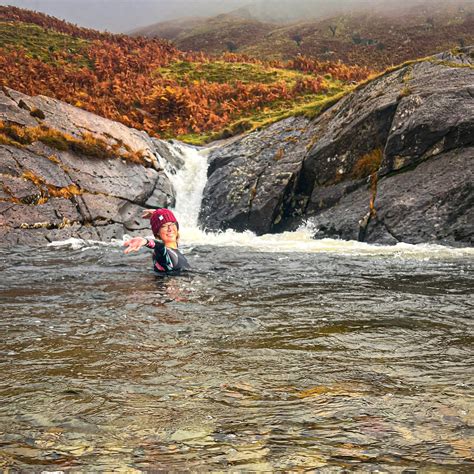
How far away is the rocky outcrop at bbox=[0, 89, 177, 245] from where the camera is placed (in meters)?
16.2

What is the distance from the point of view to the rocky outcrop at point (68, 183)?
1617 cm

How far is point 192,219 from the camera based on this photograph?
839 inches

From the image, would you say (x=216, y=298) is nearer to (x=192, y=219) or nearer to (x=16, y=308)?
(x=16, y=308)

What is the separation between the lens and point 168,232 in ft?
34.8

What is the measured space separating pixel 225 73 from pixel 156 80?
A: 7.12 meters

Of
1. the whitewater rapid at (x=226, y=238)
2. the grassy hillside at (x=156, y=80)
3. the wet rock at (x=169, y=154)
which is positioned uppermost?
the grassy hillside at (x=156, y=80)

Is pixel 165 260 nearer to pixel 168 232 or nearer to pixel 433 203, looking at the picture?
pixel 168 232

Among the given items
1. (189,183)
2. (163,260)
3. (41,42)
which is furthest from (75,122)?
(41,42)

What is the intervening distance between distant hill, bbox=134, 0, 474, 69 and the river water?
5132 centimetres

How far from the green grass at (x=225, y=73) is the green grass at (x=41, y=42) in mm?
7338

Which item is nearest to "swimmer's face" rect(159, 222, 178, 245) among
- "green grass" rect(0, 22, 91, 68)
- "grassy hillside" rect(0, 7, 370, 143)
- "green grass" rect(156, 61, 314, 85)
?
"grassy hillside" rect(0, 7, 370, 143)

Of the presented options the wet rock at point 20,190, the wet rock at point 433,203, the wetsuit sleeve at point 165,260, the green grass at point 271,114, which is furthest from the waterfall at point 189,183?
the wetsuit sleeve at point 165,260

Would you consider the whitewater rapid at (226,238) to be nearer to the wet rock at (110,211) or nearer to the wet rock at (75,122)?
the wet rock at (110,211)

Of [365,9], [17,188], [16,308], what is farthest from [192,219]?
[365,9]
